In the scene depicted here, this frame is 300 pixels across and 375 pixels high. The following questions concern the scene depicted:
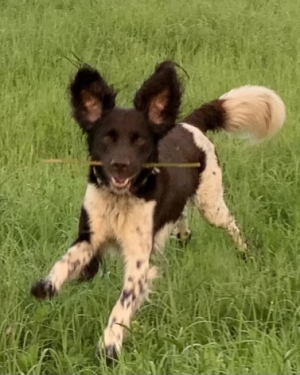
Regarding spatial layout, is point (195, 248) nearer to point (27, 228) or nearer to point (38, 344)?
point (27, 228)

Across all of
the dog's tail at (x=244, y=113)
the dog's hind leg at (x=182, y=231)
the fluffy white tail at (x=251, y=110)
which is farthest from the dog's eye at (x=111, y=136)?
the fluffy white tail at (x=251, y=110)

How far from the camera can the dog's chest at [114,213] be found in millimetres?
4727

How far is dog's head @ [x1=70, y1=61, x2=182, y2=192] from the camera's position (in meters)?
4.58

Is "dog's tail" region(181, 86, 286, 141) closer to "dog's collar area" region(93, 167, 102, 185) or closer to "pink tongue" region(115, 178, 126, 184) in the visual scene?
"dog's collar area" region(93, 167, 102, 185)

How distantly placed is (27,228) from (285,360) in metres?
2.31

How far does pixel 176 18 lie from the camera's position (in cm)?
1073

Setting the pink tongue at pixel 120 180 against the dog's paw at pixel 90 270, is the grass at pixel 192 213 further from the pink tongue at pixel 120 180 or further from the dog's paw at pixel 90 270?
the pink tongue at pixel 120 180

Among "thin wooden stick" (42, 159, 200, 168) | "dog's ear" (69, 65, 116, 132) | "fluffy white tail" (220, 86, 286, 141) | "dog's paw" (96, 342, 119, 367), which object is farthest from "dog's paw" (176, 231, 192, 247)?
"dog's paw" (96, 342, 119, 367)

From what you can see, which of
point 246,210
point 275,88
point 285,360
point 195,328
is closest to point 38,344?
point 195,328

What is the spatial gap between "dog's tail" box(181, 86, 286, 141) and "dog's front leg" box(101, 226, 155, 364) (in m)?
1.63

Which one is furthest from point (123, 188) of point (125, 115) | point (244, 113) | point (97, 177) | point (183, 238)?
point (244, 113)

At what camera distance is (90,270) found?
4785mm

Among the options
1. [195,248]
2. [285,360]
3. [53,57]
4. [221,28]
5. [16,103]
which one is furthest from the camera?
[221,28]

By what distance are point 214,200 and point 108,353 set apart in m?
2.05
